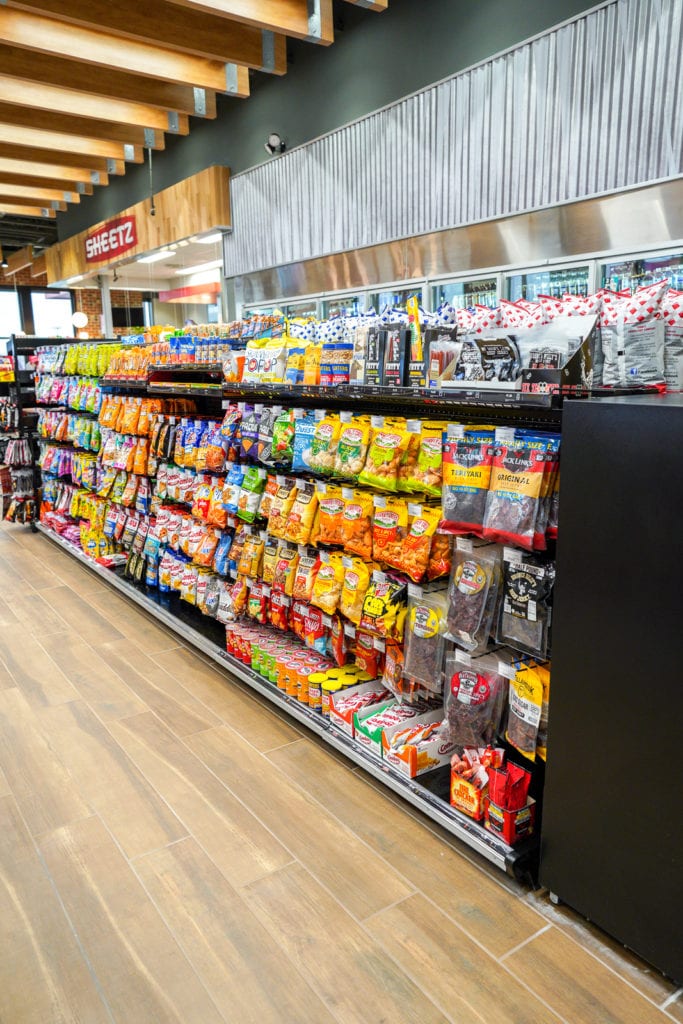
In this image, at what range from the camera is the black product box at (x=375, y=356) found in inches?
97.7

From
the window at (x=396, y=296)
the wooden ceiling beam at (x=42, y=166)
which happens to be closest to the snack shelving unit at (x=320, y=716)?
the window at (x=396, y=296)

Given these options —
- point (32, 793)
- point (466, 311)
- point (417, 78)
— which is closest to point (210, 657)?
point (32, 793)

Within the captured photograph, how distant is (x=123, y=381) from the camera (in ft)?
15.6

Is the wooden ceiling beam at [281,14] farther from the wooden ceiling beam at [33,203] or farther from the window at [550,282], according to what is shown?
the wooden ceiling beam at [33,203]

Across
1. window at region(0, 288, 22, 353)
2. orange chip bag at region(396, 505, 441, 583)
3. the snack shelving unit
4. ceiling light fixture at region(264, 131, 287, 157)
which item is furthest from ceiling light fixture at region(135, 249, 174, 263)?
window at region(0, 288, 22, 353)

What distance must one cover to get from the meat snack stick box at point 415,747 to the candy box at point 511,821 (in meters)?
0.33

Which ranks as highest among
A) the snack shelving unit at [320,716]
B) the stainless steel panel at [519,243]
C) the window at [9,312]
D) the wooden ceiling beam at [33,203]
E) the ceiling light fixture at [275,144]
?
the wooden ceiling beam at [33,203]

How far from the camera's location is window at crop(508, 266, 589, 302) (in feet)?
15.1

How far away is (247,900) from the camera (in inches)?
80.7

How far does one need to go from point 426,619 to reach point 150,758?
4.39ft

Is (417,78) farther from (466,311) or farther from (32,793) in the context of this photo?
(32,793)

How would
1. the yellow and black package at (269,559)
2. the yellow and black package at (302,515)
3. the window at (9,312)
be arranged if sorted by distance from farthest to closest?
1. the window at (9,312)
2. the yellow and black package at (269,559)
3. the yellow and black package at (302,515)

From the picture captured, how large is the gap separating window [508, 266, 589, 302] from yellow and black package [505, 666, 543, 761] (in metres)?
3.08

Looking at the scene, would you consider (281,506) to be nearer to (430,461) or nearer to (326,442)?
(326,442)
